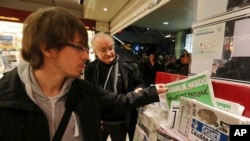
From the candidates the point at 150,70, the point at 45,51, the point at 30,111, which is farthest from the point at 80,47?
the point at 150,70

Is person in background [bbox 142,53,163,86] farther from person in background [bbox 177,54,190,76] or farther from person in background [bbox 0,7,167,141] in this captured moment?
person in background [bbox 0,7,167,141]

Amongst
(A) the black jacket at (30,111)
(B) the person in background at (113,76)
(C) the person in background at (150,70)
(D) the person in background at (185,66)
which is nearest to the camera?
(A) the black jacket at (30,111)

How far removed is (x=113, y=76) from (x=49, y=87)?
96 cm

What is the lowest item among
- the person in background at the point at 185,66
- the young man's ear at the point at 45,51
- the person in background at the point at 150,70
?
the person in background at the point at 150,70

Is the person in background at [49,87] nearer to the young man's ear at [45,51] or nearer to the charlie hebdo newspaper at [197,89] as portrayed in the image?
the young man's ear at [45,51]

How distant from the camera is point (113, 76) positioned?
1793 millimetres

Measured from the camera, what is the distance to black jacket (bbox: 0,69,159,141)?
2.37 ft

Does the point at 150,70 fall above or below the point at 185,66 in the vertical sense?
below

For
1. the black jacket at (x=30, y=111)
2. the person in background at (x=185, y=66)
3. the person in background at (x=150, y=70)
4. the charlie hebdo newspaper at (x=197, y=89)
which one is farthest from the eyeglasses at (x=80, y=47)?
the person in background at (x=150, y=70)

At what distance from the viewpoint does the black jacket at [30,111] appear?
28.5 inches

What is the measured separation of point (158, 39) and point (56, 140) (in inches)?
355

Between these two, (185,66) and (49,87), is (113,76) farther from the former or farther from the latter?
(185,66)

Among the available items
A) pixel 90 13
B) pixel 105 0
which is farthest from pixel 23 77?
pixel 90 13

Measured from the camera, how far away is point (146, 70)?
4230mm
